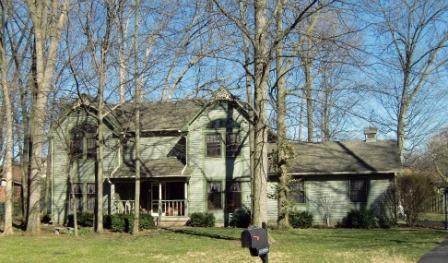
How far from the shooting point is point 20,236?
78.7 ft

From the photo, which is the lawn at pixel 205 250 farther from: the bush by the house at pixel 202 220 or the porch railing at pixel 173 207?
the porch railing at pixel 173 207

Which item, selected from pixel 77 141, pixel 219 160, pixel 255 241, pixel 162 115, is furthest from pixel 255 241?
pixel 77 141

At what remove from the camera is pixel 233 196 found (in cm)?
3091

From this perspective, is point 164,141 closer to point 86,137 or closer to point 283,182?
point 86,137

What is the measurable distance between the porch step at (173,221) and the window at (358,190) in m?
8.73

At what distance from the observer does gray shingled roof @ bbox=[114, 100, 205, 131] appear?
32.0m

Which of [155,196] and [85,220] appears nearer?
[85,220]

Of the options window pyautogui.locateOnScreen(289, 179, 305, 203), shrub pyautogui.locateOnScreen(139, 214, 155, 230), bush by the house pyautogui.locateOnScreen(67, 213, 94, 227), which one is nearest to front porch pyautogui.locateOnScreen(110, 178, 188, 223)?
bush by the house pyautogui.locateOnScreen(67, 213, 94, 227)

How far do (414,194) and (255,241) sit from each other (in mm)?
23198

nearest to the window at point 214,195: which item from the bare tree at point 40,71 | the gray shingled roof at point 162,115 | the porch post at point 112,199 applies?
the gray shingled roof at point 162,115

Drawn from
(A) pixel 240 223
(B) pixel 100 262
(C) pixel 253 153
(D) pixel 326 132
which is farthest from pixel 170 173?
(D) pixel 326 132

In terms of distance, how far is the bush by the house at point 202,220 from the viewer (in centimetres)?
2988

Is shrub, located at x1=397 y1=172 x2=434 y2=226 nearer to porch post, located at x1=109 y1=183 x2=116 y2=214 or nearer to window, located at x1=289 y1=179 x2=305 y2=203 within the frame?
window, located at x1=289 y1=179 x2=305 y2=203

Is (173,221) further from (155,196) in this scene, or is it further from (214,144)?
(214,144)
